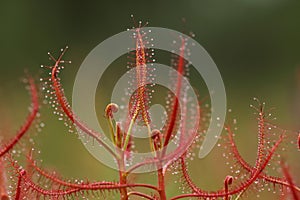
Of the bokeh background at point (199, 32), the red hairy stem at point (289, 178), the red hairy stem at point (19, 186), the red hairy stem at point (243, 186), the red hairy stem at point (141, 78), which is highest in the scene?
the bokeh background at point (199, 32)

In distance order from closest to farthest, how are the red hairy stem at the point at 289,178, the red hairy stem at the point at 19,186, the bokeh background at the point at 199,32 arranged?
the red hairy stem at the point at 289,178
the red hairy stem at the point at 19,186
the bokeh background at the point at 199,32

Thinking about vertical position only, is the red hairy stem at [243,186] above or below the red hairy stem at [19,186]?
below

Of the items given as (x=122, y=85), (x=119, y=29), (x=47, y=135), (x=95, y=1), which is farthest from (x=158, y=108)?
(x=95, y=1)

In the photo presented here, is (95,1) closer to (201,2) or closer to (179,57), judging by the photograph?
(201,2)

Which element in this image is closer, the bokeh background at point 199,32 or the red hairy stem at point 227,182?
the red hairy stem at point 227,182

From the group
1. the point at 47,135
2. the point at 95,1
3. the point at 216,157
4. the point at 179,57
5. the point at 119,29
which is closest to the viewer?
the point at 179,57

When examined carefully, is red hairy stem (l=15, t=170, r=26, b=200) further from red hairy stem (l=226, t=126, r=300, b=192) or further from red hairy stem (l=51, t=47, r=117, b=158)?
red hairy stem (l=226, t=126, r=300, b=192)

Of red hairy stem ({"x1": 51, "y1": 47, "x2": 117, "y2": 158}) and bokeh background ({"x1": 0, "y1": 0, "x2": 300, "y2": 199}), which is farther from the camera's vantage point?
bokeh background ({"x1": 0, "y1": 0, "x2": 300, "y2": 199})

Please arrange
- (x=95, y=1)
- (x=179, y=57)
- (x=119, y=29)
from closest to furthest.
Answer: (x=179, y=57)
(x=119, y=29)
(x=95, y=1)

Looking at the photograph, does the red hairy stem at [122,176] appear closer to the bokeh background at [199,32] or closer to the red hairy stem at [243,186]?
the red hairy stem at [243,186]

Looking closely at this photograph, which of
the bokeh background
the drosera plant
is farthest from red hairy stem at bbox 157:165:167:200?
the bokeh background

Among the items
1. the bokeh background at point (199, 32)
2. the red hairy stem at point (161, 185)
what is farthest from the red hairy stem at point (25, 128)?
the bokeh background at point (199, 32)
